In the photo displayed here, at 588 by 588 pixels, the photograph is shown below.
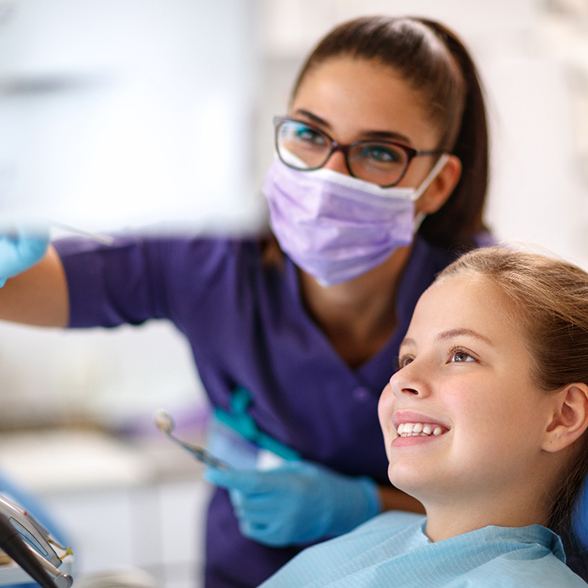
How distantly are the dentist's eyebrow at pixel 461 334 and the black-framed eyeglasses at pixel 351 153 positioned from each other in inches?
13.5

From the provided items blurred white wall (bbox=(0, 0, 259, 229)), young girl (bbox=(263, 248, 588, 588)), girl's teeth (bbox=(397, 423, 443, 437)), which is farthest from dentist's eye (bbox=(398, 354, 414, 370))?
blurred white wall (bbox=(0, 0, 259, 229))

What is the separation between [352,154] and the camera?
144cm

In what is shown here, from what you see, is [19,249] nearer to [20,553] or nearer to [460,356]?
[20,553]

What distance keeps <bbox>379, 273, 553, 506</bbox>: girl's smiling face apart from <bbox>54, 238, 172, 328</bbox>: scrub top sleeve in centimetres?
55

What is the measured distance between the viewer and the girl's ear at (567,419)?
1154mm

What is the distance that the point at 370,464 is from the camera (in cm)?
164

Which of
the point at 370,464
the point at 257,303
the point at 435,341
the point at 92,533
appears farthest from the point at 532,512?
the point at 92,533

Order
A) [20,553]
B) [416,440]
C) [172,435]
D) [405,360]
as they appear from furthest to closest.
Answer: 1. [172,435]
2. [405,360]
3. [416,440]
4. [20,553]

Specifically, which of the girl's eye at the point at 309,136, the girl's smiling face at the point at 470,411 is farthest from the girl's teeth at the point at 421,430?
the girl's eye at the point at 309,136

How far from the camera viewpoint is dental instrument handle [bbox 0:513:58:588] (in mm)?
1025

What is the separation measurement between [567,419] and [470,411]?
12 centimetres

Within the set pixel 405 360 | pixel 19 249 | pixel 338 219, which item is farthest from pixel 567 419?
pixel 19 249

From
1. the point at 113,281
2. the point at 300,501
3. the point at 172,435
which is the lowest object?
the point at 300,501

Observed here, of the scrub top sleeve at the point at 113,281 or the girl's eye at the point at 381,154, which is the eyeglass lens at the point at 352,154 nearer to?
the girl's eye at the point at 381,154
